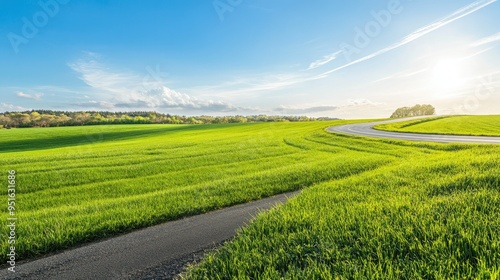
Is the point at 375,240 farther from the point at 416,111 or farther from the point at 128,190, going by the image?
the point at 416,111

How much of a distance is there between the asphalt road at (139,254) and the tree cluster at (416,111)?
144079 mm

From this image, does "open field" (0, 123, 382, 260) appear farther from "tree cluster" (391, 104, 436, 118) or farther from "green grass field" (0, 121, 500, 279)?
"tree cluster" (391, 104, 436, 118)

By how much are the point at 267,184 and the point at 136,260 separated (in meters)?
6.53

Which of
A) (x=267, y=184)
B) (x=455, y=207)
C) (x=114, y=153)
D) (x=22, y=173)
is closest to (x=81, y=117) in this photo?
(x=114, y=153)

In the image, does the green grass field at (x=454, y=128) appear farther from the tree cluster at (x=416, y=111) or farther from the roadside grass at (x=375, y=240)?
the tree cluster at (x=416, y=111)

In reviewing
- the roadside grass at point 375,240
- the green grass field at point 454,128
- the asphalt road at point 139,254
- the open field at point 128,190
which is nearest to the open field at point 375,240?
the roadside grass at point 375,240

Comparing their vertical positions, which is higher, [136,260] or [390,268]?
[390,268]

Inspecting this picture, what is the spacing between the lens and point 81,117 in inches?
4151

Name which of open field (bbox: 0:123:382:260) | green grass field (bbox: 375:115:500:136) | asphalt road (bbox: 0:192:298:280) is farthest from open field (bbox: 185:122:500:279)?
green grass field (bbox: 375:115:500:136)

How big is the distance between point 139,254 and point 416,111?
507ft

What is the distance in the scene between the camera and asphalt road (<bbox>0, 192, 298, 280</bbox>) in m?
4.67

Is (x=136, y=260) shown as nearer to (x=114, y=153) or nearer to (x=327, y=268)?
(x=327, y=268)

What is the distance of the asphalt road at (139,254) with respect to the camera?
467 cm

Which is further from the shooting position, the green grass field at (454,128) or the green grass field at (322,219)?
the green grass field at (454,128)
